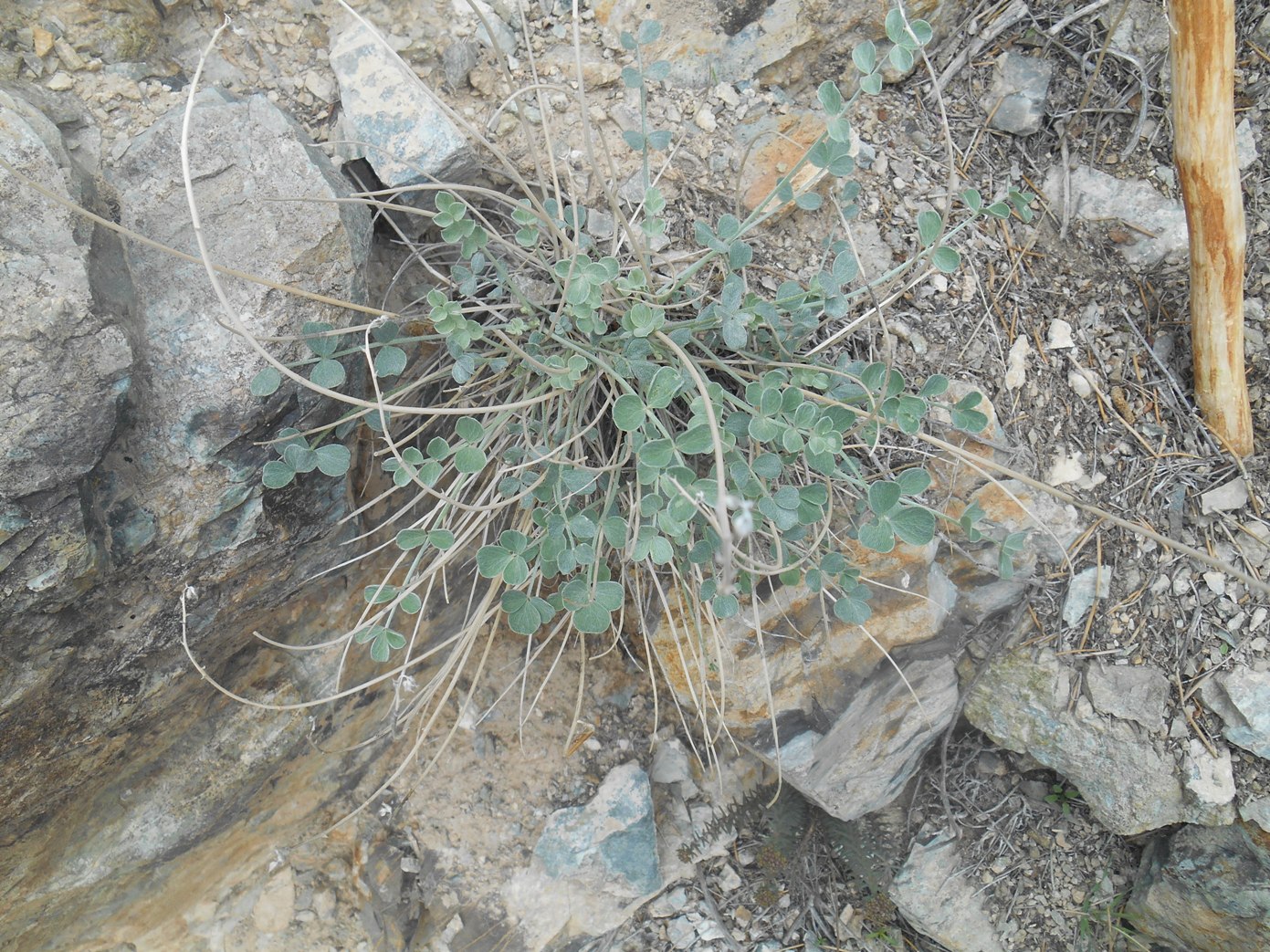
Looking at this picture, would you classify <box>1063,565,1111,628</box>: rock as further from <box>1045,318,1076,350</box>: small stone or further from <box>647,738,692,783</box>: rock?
<box>647,738,692,783</box>: rock

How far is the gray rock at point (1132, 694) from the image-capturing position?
2457 mm

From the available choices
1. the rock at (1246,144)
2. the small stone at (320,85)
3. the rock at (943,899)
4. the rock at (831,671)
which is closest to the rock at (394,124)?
the small stone at (320,85)

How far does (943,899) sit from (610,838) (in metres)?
1.05

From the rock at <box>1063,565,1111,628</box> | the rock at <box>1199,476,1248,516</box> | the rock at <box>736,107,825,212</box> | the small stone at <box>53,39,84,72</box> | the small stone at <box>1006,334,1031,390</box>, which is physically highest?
the small stone at <box>53,39,84,72</box>

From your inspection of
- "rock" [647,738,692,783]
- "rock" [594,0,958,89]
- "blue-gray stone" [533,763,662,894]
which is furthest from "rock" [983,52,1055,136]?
"blue-gray stone" [533,763,662,894]

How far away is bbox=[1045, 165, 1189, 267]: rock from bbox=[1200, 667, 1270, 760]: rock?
3.90 ft

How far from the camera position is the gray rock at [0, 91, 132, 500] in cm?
173

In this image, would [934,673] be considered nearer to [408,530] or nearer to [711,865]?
[711,865]

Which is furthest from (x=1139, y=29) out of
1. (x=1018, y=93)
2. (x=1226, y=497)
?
(x=1226, y=497)

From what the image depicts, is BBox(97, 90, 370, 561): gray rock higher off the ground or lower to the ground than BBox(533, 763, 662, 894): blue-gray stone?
higher

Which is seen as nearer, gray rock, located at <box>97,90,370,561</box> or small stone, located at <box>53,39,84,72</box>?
gray rock, located at <box>97,90,370,561</box>

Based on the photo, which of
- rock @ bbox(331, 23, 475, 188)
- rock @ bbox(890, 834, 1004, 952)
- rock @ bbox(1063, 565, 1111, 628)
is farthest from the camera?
rock @ bbox(890, 834, 1004, 952)

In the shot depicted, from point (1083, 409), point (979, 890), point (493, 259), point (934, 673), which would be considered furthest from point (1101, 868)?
point (493, 259)

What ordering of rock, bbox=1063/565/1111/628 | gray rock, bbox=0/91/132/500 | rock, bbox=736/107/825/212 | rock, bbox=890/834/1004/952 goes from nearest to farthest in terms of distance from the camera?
gray rock, bbox=0/91/132/500 < rock, bbox=736/107/825/212 < rock, bbox=1063/565/1111/628 < rock, bbox=890/834/1004/952
